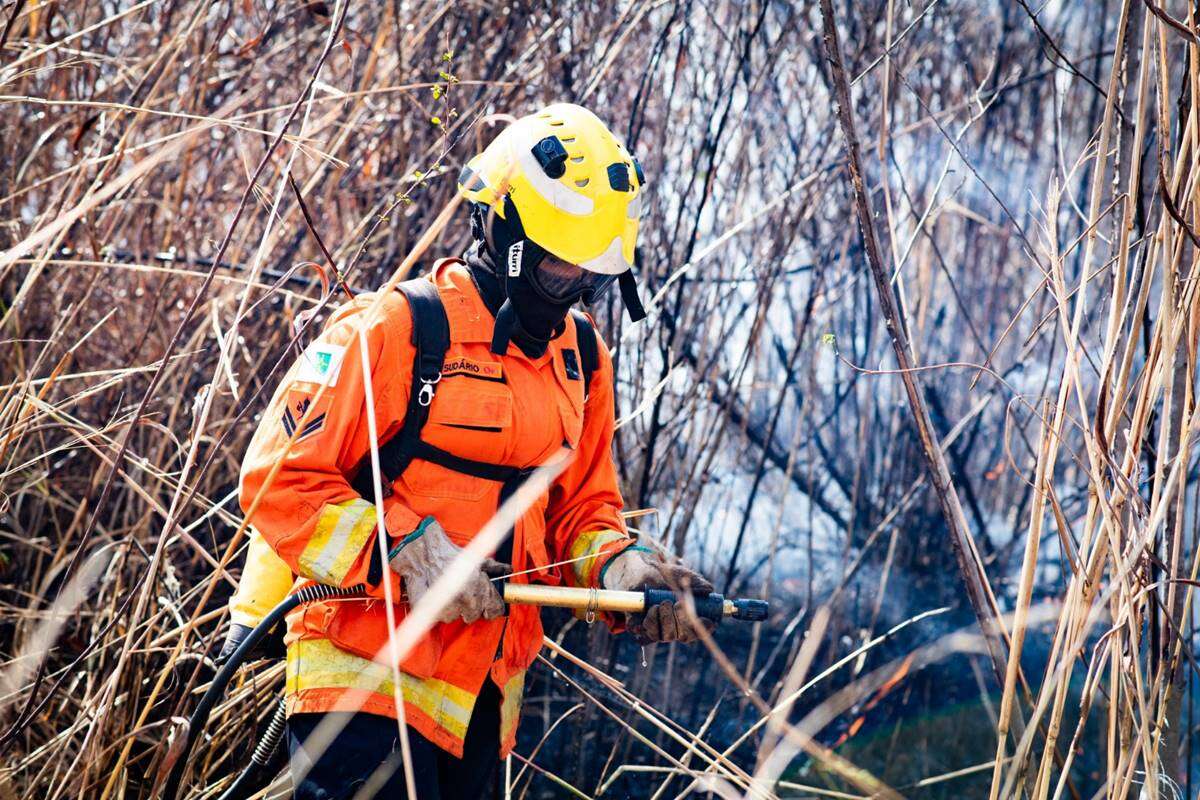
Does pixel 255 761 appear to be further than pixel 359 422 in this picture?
Yes

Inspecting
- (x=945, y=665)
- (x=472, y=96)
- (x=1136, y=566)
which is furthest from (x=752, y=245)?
(x=1136, y=566)

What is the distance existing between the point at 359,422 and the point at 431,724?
2.04 ft

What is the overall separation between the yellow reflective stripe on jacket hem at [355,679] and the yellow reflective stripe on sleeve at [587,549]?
422 mm

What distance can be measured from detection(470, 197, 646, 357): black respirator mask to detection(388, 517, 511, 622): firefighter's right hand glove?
436 millimetres

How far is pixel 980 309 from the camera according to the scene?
529 cm

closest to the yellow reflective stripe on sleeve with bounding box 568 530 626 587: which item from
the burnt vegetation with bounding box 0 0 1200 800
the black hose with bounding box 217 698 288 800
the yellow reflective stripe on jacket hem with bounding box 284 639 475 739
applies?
the burnt vegetation with bounding box 0 0 1200 800

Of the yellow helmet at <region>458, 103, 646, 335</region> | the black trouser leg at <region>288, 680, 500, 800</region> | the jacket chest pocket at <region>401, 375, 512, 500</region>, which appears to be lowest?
the black trouser leg at <region>288, 680, 500, 800</region>

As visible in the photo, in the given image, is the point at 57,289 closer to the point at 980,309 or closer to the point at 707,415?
the point at 707,415

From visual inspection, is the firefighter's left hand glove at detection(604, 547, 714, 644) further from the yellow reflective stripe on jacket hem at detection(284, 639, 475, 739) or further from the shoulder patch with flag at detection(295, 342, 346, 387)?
the shoulder patch with flag at detection(295, 342, 346, 387)

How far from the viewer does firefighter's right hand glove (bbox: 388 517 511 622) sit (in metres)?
1.96

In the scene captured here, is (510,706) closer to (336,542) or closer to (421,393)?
(336,542)

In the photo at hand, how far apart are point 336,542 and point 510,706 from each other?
24.5 inches

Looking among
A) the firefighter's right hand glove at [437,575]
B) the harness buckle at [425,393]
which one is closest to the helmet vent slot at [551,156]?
the harness buckle at [425,393]

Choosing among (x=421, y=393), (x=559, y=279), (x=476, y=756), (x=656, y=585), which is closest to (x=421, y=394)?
(x=421, y=393)
